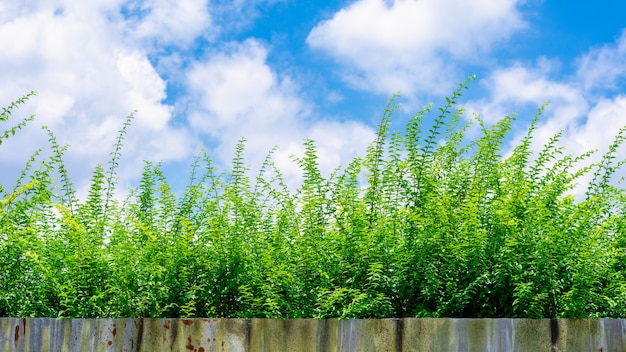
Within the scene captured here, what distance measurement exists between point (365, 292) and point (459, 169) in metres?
1.53

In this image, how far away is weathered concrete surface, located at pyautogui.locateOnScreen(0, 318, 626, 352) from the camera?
452 cm

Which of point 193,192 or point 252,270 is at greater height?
point 193,192

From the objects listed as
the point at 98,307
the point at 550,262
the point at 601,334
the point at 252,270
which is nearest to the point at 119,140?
the point at 98,307

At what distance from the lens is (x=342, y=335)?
15.5 feet

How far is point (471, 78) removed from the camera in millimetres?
5781

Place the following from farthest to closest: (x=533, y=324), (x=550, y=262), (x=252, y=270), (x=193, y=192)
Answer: (x=193, y=192) → (x=252, y=270) → (x=550, y=262) → (x=533, y=324)

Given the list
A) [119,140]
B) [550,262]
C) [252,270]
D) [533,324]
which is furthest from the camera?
[119,140]

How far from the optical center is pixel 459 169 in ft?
19.9

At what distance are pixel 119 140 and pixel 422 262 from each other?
146 inches

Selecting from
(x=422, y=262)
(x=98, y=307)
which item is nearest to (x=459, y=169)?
(x=422, y=262)

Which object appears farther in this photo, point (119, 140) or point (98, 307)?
point (119, 140)

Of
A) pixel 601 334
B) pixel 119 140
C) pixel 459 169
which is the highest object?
pixel 119 140

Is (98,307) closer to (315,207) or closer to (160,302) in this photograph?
(160,302)

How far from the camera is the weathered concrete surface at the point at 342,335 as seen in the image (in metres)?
4.52
